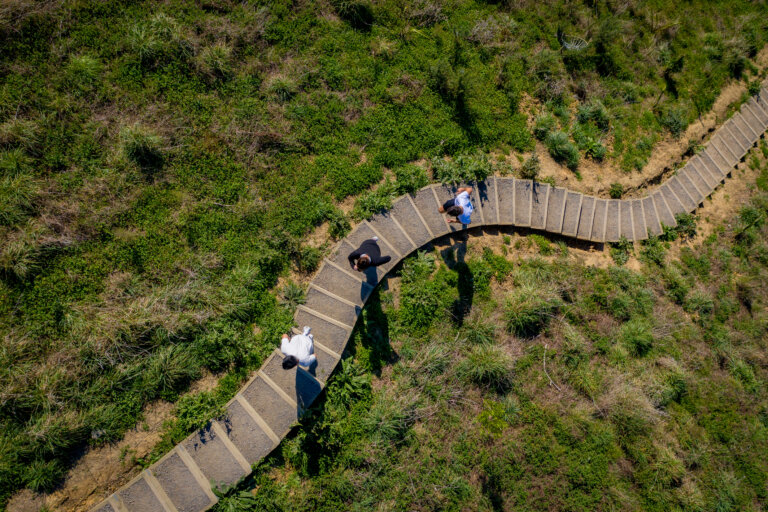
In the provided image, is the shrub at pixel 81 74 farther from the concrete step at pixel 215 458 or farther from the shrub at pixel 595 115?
the shrub at pixel 595 115

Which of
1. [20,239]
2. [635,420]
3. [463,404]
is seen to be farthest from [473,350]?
[20,239]

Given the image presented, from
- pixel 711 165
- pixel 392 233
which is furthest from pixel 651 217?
pixel 392 233

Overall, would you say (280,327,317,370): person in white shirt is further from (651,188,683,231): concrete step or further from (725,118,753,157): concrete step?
(725,118,753,157): concrete step

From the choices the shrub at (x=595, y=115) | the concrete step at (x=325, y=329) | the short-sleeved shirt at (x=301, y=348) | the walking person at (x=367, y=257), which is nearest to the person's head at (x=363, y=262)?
the walking person at (x=367, y=257)

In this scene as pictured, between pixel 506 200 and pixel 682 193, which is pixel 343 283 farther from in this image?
pixel 682 193

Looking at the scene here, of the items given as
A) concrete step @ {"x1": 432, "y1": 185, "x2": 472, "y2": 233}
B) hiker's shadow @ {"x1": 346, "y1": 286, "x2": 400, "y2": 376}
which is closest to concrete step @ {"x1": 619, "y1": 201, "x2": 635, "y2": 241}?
concrete step @ {"x1": 432, "y1": 185, "x2": 472, "y2": 233}

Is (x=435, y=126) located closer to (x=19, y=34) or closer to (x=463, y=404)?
(x=463, y=404)
